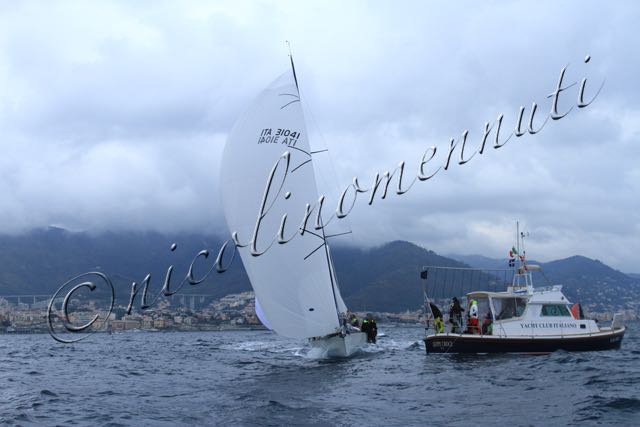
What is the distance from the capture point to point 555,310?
3309 centimetres

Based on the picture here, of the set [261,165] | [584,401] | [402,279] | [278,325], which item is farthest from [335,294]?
[402,279]

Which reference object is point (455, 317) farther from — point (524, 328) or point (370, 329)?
point (370, 329)

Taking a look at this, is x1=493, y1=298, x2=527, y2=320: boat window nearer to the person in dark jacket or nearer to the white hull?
the person in dark jacket

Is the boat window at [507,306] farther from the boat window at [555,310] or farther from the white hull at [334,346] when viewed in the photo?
the white hull at [334,346]

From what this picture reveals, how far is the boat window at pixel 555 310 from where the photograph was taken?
108ft

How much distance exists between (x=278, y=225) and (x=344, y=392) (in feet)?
32.7

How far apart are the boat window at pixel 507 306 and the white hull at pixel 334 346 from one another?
7399 mm

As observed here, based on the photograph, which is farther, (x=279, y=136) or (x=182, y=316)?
(x=182, y=316)

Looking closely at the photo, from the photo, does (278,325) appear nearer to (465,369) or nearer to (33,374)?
Answer: (465,369)

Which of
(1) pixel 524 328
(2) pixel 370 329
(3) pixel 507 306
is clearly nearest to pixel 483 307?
(3) pixel 507 306

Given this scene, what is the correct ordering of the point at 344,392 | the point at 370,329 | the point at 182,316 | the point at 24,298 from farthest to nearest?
the point at 24,298 → the point at 182,316 → the point at 370,329 → the point at 344,392

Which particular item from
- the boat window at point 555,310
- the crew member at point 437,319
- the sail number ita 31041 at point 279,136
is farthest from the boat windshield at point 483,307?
the sail number ita 31041 at point 279,136

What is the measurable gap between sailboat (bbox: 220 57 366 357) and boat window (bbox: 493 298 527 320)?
8.03 metres

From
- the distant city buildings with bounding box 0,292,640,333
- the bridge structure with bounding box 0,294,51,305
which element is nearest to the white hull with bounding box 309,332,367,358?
the distant city buildings with bounding box 0,292,640,333
